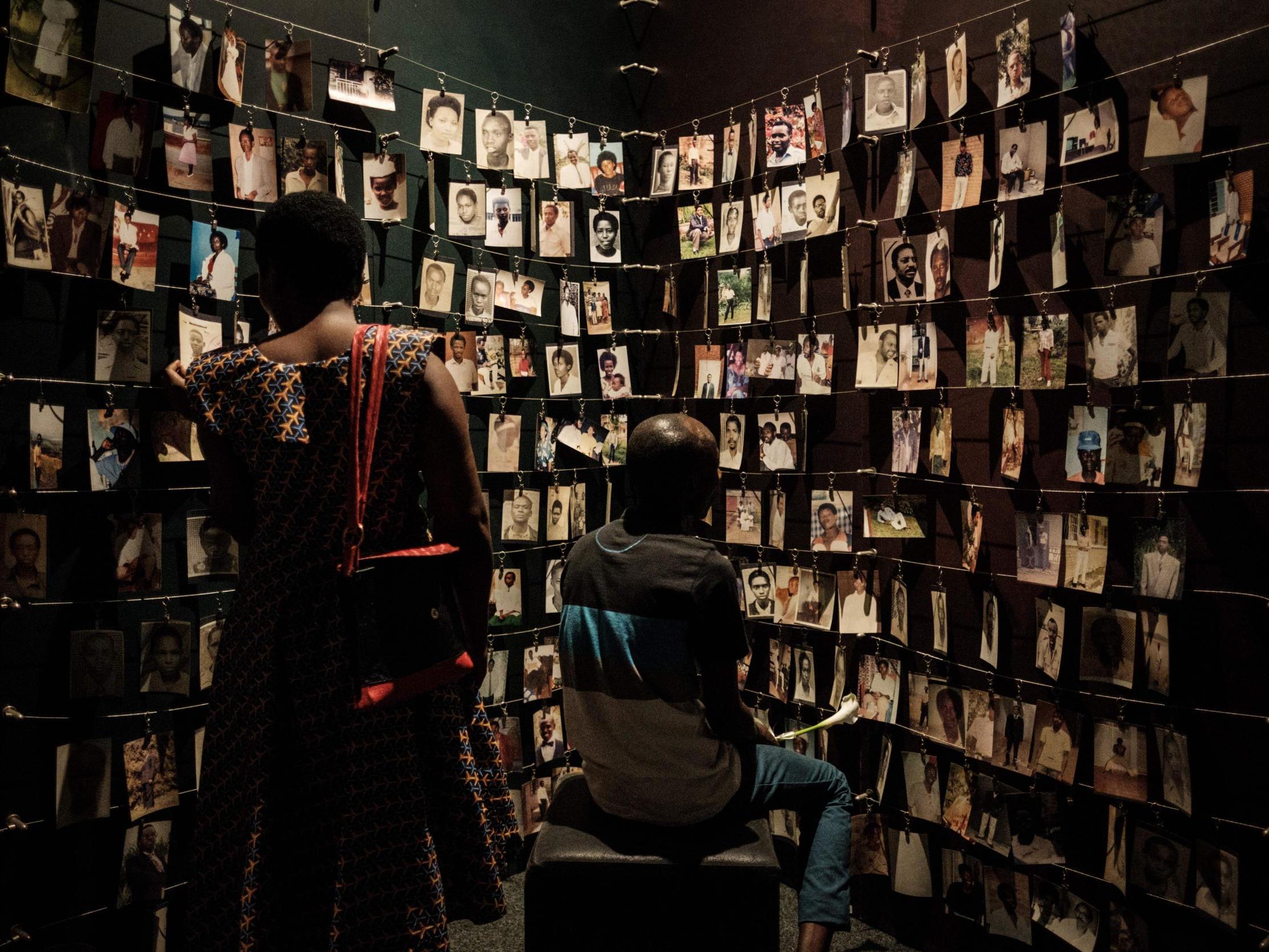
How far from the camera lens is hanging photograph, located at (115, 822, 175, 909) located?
2.17 m

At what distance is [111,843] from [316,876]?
1079 mm

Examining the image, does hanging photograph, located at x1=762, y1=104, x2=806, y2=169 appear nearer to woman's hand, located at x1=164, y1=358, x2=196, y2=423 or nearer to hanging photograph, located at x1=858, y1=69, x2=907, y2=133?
hanging photograph, located at x1=858, y1=69, x2=907, y2=133

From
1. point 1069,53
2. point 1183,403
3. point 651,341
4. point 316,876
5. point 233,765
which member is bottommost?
point 316,876

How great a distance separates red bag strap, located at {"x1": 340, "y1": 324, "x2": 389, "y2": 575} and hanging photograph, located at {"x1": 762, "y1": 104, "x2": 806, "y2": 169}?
1782 mm

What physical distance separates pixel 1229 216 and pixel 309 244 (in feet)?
5.97

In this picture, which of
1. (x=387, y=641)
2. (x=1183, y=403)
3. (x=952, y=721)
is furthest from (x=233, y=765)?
(x=1183, y=403)

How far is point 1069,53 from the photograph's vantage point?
2168 mm

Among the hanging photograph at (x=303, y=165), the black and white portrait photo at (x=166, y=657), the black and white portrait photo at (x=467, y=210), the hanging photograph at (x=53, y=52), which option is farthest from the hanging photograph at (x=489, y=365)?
the hanging photograph at (x=53, y=52)

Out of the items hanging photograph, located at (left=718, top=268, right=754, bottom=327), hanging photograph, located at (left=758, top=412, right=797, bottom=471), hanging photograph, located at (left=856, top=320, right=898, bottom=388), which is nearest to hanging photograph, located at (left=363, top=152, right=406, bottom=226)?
hanging photograph, located at (left=718, top=268, right=754, bottom=327)

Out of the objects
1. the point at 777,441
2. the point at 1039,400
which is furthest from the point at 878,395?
the point at 1039,400

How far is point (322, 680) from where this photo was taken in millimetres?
1447

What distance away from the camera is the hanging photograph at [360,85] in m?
2.53

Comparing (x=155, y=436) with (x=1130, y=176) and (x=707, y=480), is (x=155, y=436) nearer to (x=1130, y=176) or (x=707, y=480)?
(x=707, y=480)

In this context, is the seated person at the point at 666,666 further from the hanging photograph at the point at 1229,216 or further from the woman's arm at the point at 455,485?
the hanging photograph at the point at 1229,216
